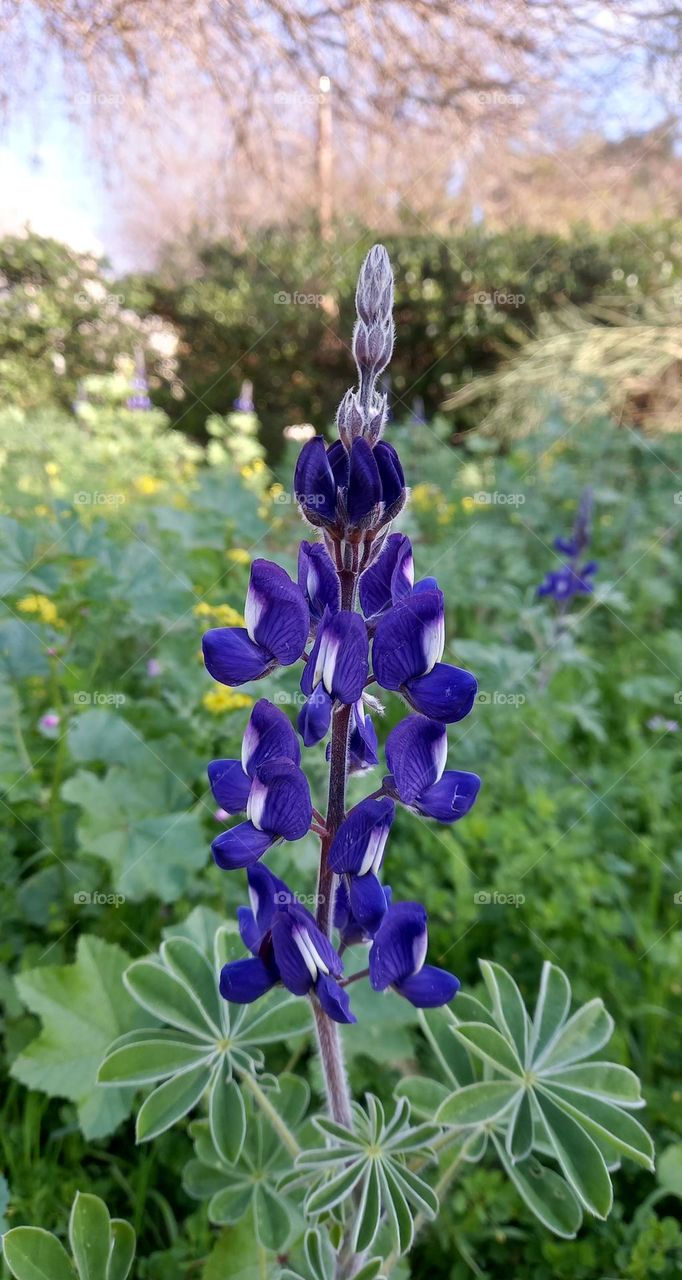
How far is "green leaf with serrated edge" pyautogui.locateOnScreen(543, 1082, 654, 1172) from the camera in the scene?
95 centimetres

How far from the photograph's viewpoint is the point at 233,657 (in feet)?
2.67

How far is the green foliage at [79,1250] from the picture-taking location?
896 millimetres

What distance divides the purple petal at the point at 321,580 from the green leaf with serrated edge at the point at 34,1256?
2.75 feet

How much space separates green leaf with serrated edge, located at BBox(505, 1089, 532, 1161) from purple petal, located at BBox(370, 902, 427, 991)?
312 millimetres

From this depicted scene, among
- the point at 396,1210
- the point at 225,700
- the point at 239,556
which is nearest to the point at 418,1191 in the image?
the point at 396,1210

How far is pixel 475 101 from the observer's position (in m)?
5.95

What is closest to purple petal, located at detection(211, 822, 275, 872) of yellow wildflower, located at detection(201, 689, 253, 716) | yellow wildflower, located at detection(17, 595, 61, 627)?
yellow wildflower, located at detection(201, 689, 253, 716)

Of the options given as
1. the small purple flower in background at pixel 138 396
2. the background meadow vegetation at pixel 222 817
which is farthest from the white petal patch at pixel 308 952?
the small purple flower in background at pixel 138 396

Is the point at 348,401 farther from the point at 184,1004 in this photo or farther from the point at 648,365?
the point at 648,365

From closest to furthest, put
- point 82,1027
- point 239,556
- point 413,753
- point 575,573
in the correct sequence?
point 413,753, point 82,1027, point 239,556, point 575,573

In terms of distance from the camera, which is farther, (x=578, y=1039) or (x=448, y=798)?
(x=578, y=1039)

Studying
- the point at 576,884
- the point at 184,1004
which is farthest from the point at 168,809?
the point at 576,884

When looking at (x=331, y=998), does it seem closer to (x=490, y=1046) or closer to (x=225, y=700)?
(x=490, y=1046)

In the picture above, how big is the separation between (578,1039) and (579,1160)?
173 millimetres
